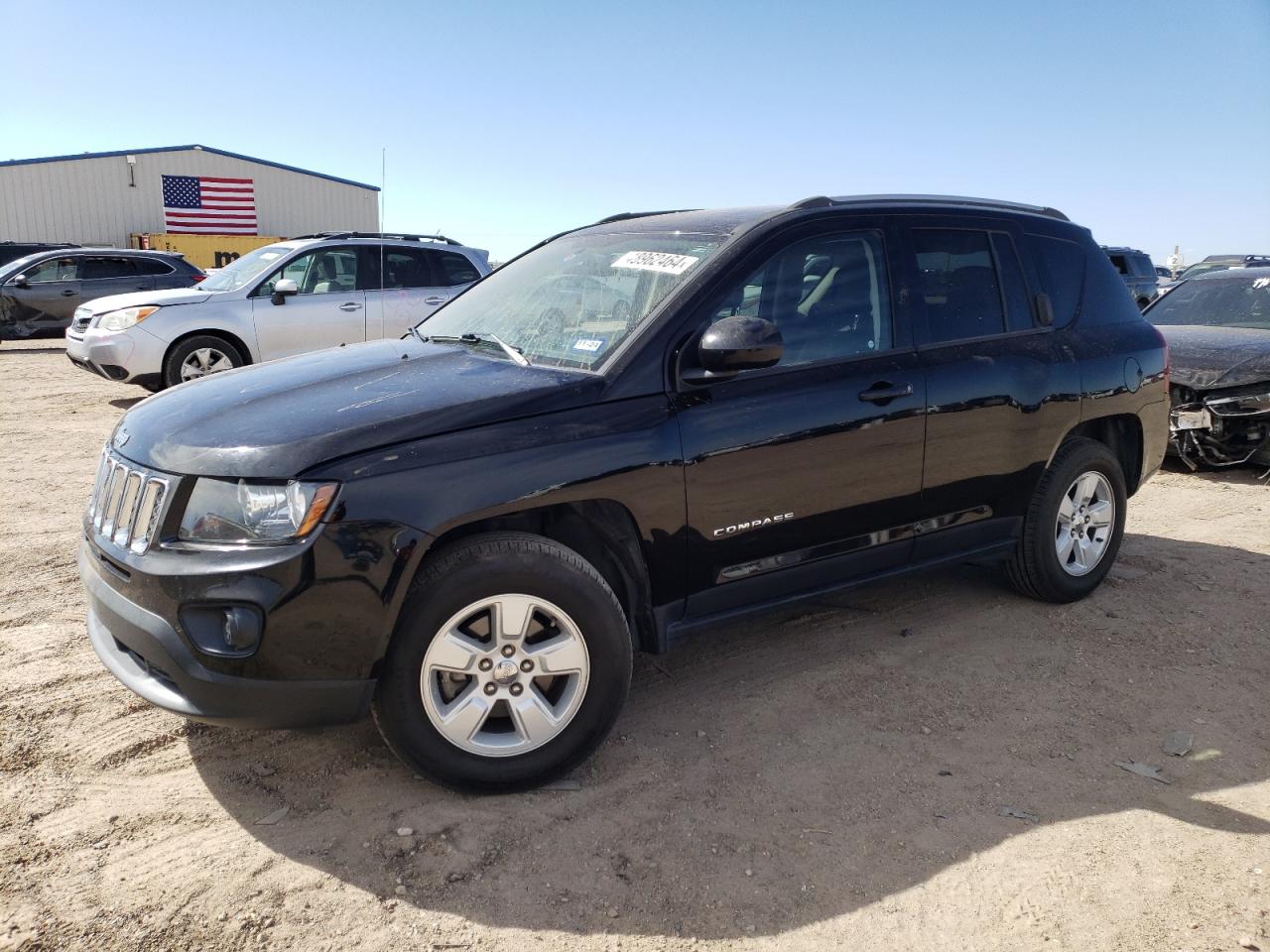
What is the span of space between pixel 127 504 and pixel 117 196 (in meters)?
32.5

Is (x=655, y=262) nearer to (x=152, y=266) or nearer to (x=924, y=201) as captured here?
(x=924, y=201)

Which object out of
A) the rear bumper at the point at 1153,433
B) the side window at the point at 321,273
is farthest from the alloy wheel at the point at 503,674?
the side window at the point at 321,273

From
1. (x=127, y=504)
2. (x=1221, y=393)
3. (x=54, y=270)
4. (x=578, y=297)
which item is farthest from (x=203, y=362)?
(x=1221, y=393)

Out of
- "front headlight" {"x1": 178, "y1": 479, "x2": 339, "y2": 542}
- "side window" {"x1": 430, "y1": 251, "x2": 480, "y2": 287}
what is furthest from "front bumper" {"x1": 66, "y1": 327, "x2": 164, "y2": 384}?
"front headlight" {"x1": 178, "y1": 479, "x2": 339, "y2": 542}

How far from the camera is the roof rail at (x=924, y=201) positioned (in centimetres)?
395

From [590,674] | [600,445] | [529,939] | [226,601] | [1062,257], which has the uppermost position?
[1062,257]

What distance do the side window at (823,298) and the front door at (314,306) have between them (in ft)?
24.0

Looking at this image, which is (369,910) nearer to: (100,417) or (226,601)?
(226,601)

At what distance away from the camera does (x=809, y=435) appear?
11.9ft

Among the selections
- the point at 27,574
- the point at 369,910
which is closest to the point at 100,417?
the point at 27,574

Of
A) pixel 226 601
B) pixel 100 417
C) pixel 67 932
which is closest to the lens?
pixel 67 932

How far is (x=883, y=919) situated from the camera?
8.57ft

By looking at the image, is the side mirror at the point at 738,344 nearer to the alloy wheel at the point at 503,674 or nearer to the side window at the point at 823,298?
the side window at the point at 823,298

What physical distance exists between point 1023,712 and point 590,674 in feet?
5.91
